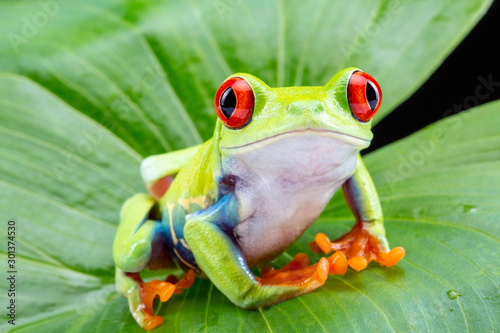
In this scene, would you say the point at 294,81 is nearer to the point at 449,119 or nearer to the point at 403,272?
the point at 449,119

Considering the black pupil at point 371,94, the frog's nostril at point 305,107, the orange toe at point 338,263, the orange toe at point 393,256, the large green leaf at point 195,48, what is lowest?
the orange toe at point 393,256

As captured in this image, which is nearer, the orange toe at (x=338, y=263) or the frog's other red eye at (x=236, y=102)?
the frog's other red eye at (x=236, y=102)

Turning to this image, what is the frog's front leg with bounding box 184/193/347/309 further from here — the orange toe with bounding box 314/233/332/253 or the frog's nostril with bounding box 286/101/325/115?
the frog's nostril with bounding box 286/101/325/115

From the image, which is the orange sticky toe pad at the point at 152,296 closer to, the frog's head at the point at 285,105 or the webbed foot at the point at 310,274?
the webbed foot at the point at 310,274

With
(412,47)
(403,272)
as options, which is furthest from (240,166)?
(412,47)

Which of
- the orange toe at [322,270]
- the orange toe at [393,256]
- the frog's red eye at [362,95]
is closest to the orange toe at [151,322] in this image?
the orange toe at [322,270]

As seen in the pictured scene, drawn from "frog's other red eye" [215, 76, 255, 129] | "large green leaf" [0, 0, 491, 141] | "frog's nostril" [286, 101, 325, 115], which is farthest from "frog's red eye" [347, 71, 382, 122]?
"large green leaf" [0, 0, 491, 141]

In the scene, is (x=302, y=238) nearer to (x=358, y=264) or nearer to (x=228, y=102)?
(x=358, y=264)

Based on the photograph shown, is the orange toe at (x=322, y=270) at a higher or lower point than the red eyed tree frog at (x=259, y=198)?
lower

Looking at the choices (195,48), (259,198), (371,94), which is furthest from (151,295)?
(195,48)
